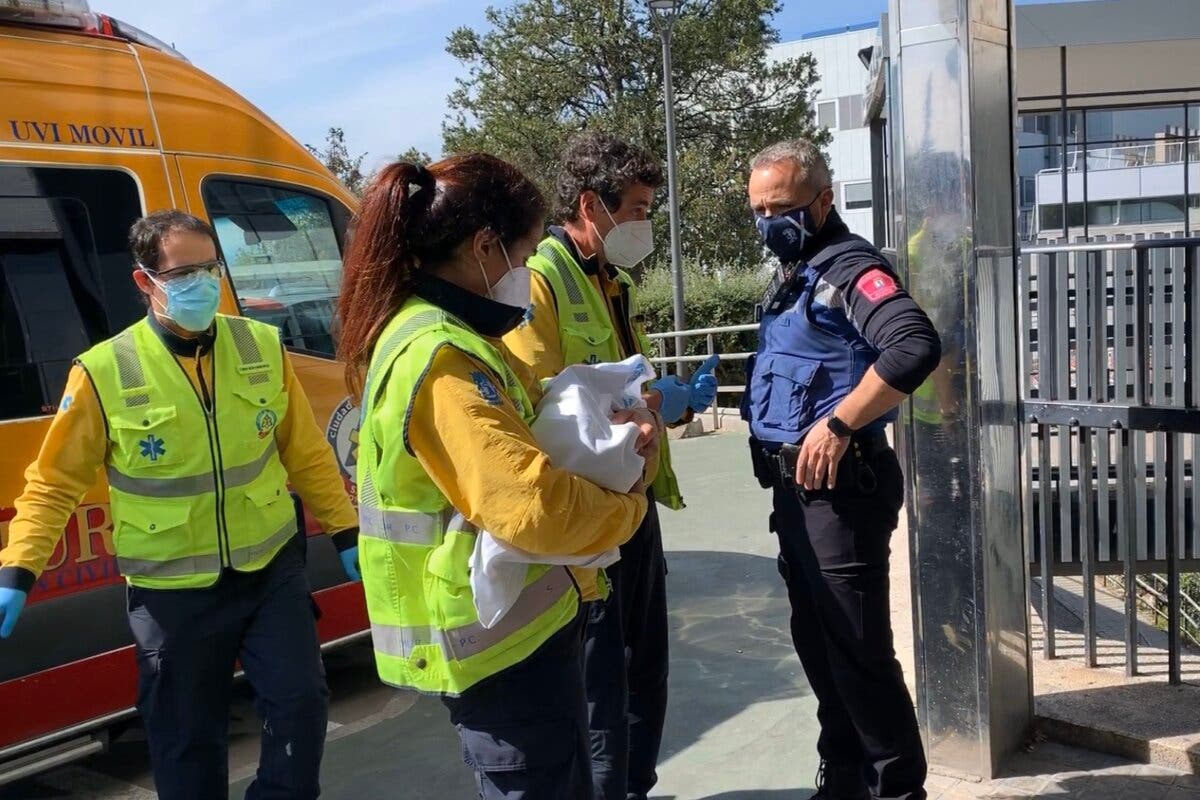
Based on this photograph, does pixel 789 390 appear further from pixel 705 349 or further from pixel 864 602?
pixel 705 349

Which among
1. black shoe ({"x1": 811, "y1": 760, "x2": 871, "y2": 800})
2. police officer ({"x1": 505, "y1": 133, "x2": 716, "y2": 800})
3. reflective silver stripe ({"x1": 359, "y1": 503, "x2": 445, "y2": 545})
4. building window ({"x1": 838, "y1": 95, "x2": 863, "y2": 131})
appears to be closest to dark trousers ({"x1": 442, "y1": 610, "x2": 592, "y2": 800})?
reflective silver stripe ({"x1": 359, "y1": 503, "x2": 445, "y2": 545})

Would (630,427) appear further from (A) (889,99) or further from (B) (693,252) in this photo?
(B) (693,252)

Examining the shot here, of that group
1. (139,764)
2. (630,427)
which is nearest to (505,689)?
(630,427)

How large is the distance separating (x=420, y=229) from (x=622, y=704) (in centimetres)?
142

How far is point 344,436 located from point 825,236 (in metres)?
2.29

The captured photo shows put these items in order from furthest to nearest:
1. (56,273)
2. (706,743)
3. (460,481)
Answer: (706,743)
(56,273)
(460,481)

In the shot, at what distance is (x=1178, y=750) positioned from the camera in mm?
3111

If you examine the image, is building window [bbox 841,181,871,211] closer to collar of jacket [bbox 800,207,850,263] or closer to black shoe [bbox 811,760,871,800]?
collar of jacket [bbox 800,207,850,263]

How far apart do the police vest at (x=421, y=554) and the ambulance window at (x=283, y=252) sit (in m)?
2.54

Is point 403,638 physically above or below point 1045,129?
below

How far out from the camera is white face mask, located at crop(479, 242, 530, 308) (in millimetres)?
1883

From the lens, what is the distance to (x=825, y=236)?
285 cm

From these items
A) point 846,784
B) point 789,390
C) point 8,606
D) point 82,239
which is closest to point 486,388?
point 789,390

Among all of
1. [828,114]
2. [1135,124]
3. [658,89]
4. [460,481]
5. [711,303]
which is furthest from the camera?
[828,114]
